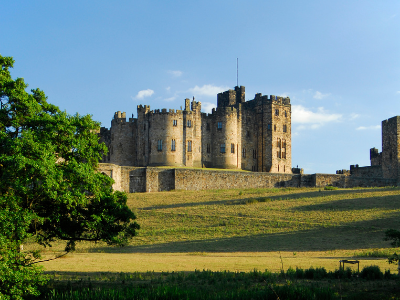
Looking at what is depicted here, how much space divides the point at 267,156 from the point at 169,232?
39012mm

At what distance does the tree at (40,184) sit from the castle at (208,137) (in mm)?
46896

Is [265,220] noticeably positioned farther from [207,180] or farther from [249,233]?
[207,180]

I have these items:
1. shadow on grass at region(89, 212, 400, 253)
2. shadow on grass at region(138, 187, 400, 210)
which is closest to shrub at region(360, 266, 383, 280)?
shadow on grass at region(89, 212, 400, 253)

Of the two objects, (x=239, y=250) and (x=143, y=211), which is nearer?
(x=239, y=250)

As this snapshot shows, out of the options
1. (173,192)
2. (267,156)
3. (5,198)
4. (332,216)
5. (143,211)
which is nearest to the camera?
(5,198)

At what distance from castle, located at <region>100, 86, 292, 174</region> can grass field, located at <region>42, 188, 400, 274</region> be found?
43.9 feet

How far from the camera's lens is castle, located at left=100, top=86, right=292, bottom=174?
6944 cm

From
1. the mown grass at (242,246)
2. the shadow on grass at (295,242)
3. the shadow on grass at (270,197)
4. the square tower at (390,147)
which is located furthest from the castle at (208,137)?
the shadow on grass at (295,242)

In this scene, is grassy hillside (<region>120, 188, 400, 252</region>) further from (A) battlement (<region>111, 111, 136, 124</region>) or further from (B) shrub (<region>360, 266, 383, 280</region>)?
(A) battlement (<region>111, 111, 136, 124</region>)

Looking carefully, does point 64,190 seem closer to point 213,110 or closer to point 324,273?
point 324,273

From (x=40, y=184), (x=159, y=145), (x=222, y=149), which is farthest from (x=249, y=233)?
(x=222, y=149)

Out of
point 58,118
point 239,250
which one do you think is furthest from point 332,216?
point 58,118

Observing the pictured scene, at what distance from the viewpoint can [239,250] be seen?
3262cm

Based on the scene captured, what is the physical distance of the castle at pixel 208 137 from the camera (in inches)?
2734
